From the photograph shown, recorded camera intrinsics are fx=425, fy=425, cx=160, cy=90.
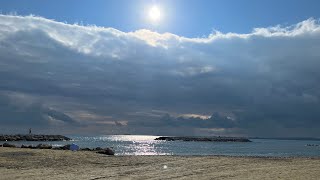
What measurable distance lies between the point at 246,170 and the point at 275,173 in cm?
221

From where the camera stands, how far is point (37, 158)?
117 ft

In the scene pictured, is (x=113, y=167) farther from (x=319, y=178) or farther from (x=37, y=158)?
(x=319, y=178)

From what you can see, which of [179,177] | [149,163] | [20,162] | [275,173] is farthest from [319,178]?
[20,162]

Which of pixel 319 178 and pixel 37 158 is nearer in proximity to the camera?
pixel 319 178

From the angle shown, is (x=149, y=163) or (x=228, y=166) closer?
(x=228, y=166)

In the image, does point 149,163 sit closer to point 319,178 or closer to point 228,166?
point 228,166

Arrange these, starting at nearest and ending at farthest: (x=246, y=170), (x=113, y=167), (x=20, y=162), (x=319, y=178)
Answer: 1. (x=319, y=178)
2. (x=246, y=170)
3. (x=113, y=167)
4. (x=20, y=162)

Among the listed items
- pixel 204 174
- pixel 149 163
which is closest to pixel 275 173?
pixel 204 174

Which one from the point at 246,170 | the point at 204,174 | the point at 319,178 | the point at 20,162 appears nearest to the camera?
the point at 319,178

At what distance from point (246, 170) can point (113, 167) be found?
368 inches

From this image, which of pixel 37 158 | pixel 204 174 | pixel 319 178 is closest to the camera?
pixel 319 178

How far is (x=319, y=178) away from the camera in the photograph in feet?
80.2

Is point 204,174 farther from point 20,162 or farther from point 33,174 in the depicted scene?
point 20,162

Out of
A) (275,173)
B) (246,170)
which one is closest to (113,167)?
(246,170)
